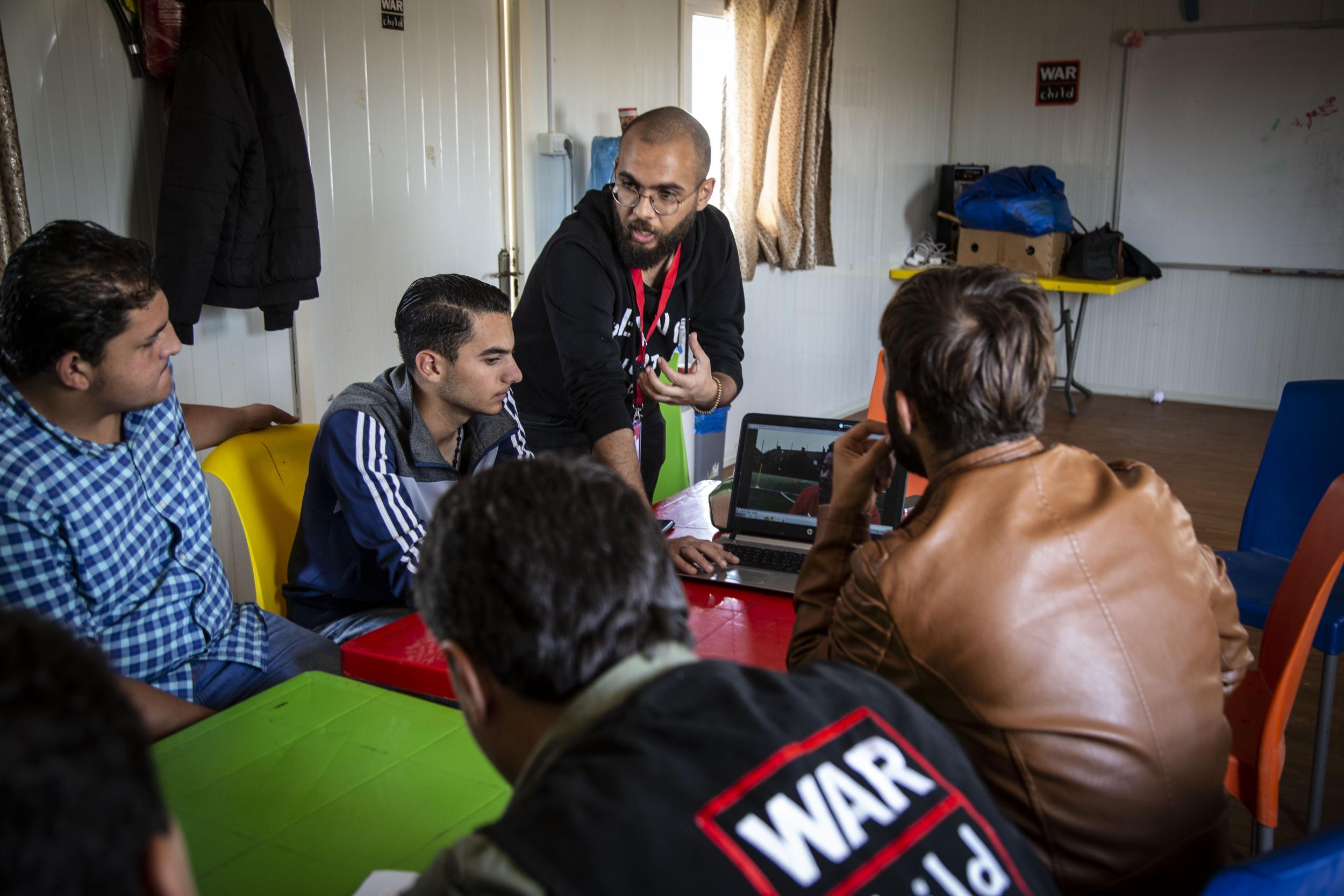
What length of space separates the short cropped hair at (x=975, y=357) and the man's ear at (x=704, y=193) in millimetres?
1348

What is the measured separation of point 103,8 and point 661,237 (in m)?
1.60

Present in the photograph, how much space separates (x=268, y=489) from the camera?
219 cm

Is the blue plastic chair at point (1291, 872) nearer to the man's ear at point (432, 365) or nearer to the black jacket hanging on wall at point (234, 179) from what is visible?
the man's ear at point (432, 365)

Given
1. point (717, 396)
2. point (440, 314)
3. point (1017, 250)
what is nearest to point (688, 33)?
point (717, 396)

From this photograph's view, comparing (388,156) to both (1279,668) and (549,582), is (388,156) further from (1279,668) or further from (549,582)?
(549,582)

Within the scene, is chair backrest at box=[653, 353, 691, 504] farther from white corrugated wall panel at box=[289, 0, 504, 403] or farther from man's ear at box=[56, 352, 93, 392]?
man's ear at box=[56, 352, 93, 392]

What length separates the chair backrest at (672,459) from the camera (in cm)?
307

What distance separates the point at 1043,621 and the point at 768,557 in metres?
1.01

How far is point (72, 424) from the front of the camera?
5.64ft

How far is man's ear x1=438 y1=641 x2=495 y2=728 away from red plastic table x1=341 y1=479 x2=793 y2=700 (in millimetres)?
660

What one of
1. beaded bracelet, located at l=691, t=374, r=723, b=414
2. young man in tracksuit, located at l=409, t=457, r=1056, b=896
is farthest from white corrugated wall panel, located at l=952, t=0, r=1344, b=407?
young man in tracksuit, located at l=409, t=457, r=1056, b=896

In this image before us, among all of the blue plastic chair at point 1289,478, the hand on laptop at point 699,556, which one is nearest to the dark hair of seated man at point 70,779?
the hand on laptop at point 699,556

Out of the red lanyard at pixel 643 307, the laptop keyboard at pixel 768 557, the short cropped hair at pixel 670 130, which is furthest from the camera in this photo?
the red lanyard at pixel 643 307

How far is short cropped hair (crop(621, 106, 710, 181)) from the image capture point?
2.44 metres
